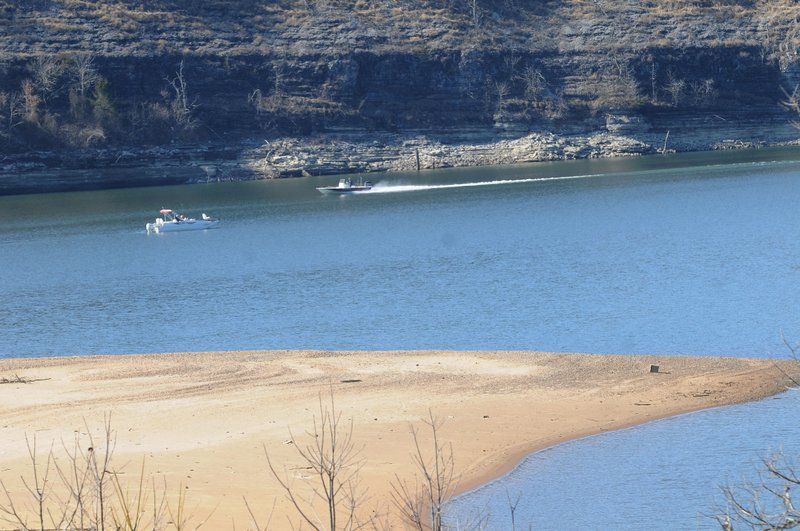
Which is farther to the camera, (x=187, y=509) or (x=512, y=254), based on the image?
(x=512, y=254)

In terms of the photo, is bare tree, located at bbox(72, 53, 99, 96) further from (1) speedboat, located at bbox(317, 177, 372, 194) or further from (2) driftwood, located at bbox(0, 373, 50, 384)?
(2) driftwood, located at bbox(0, 373, 50, 384)

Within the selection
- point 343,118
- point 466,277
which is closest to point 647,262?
point 466,277

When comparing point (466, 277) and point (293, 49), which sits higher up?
point (293, 49)

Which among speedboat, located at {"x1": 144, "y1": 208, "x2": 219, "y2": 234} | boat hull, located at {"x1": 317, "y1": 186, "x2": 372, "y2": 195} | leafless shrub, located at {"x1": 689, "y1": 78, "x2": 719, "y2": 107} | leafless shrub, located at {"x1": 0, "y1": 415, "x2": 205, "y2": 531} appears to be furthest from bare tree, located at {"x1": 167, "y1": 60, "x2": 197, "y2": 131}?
leafless shrub, located at {"x1": 0, "y1": 415, "x2": 205, "y2": 531}

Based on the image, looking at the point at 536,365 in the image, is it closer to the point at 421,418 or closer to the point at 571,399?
the point at 571,399

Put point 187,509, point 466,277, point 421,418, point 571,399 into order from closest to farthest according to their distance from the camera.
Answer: point 187,509 → point 421,418 → point 571,399 → point 466,277

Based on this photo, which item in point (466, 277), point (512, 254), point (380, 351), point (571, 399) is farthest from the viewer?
point (512, 254)
